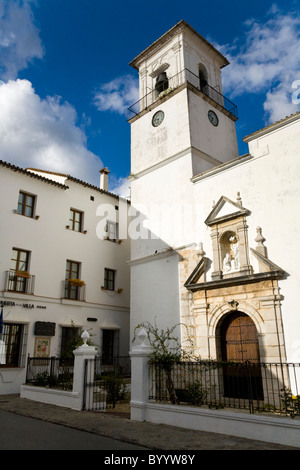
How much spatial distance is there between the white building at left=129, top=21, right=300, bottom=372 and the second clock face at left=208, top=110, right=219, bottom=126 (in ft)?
0.21

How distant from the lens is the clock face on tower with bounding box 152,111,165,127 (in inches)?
656

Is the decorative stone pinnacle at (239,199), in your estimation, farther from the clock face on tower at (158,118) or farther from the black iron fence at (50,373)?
the black iron fence at (50,373)

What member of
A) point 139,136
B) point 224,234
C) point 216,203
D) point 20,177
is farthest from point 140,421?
A: point 139,136

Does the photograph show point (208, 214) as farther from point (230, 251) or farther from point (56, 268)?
point (56, 268)

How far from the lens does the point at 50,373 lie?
1174cm

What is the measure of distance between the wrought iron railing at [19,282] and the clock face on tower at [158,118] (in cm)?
889

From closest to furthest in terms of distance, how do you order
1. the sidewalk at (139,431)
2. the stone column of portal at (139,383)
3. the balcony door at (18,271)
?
the sidewalk at (139,431) < the stone column of portal at (139,383) < the balcony door at (18,271)

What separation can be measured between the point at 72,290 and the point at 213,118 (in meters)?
10.4

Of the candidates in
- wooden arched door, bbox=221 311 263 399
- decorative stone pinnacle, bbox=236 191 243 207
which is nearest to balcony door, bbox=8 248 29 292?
wooden arched door, bbox=221 311 263 399

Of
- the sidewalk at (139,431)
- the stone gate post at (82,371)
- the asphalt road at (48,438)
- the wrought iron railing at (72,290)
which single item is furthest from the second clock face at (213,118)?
the asphalt road at (48,438)

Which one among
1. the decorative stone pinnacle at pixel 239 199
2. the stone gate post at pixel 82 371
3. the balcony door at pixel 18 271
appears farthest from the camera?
the balcony door at pixel 18 271

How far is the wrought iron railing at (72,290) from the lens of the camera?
16109 millimetres

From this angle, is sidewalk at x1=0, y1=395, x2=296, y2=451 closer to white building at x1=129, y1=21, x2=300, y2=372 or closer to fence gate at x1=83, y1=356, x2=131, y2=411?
fence gate at x1=83, y1=356, x2=131, y2=411
